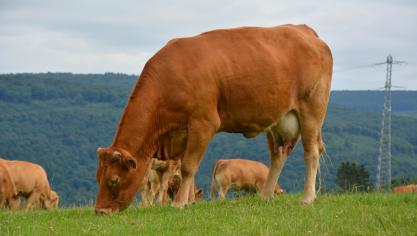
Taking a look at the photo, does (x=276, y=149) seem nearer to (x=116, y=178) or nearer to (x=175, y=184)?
(x=116, y=178)

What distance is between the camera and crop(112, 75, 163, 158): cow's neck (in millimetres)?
13141

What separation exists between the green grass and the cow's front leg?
29 cm

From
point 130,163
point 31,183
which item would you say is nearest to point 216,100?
point 130,163

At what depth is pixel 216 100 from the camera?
13492mm

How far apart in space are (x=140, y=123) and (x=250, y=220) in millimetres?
3032

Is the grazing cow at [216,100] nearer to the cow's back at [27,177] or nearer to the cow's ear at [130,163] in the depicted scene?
the cow's ear at [130,163]

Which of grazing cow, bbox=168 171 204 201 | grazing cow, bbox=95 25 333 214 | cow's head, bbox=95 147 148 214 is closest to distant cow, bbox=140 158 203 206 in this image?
grazing cow, bbox=168 171 204 201

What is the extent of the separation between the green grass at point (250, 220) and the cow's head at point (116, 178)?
27cm

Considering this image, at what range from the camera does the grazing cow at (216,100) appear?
13.2 metres

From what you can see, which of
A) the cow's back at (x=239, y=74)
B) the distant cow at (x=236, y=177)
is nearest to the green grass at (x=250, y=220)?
the cow's back at (x=239, y=74)

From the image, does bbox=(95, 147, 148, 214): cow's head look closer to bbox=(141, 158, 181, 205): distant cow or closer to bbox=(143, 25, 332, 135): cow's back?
bbox=(143, 25, 332, 135): cow's back

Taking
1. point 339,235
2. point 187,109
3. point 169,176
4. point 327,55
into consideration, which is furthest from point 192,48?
point 169,176

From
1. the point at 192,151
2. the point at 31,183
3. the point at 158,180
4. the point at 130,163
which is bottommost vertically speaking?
the point at 31,183

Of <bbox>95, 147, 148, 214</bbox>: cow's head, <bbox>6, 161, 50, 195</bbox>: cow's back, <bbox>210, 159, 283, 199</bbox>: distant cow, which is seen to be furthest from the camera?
<bbox>210, 159, 283, 199</bbox>: distant cow
